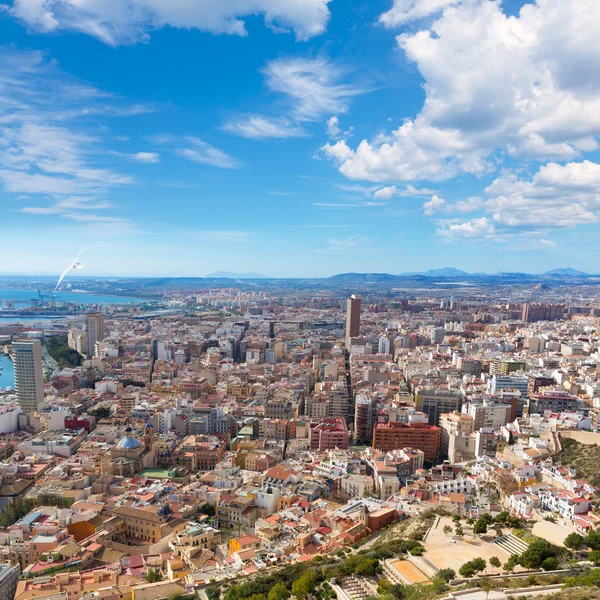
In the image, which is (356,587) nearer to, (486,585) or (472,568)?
(472,568)

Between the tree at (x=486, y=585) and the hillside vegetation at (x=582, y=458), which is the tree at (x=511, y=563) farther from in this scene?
the hillside vegetation at (x=582, y=458)

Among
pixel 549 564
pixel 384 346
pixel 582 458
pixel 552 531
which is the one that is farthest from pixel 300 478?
pixel 384 346

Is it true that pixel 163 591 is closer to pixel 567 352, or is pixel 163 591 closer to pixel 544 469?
pixel 544 469

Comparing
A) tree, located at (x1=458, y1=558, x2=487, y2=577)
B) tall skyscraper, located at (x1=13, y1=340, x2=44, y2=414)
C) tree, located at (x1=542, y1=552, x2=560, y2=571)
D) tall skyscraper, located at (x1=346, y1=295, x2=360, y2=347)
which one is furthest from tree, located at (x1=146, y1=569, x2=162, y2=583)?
tall skyscraper, located at (x1=346, y1=295, x2=360, y2=347)

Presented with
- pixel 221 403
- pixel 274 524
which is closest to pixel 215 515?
pixel 274 524

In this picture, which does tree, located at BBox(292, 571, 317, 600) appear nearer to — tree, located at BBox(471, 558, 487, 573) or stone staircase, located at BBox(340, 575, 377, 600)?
stone staircase, located at BBox(340, 575, 377, 600)

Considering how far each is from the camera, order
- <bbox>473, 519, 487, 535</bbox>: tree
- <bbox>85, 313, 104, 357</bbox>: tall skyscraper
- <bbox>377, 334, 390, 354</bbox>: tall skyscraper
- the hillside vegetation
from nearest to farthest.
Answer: <bbox>473, 519, 487, 535</bbox>: tree, the hillside vegetation, <bbox>377, 334, 390, 354</bbox>: tall skyscraper, <bbox>85, 313, 104, 357</bbox>: tall skyscraper
